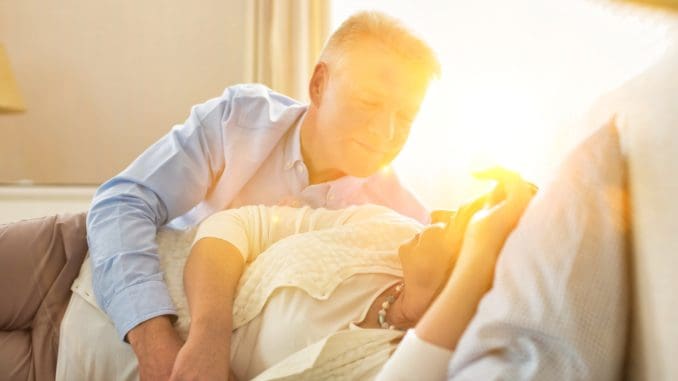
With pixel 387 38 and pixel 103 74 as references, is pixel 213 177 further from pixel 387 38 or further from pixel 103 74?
pixel 103 74

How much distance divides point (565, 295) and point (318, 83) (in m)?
0.83

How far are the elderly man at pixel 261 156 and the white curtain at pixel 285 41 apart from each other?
3.28 ft

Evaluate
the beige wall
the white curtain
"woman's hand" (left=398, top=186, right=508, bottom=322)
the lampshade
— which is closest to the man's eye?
"woman's hand" (left=398, top=186, right=508, bottom=322)

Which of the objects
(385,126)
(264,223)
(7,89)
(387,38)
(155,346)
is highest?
(387,38)

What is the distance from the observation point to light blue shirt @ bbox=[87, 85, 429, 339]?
1.02m

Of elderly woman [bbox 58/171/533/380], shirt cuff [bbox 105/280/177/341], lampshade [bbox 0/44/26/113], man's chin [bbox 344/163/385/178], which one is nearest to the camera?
elderly woman [bbox 58/171/533/380]

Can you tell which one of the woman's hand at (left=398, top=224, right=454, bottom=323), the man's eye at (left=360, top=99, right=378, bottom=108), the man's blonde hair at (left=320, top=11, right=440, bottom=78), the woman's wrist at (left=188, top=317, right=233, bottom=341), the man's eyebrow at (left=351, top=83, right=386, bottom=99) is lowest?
the woman's wrist at (left=188, top=317, right=233, bottom=341)

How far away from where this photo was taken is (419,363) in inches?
22.4

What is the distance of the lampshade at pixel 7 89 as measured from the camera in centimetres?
248

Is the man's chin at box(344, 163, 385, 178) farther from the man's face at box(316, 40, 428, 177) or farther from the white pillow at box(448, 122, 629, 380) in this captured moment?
the white pillow at box(448, 122, 629, 380)

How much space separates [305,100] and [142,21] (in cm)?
92

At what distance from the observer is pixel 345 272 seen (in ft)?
2.58

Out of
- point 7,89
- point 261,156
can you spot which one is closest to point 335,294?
point 261,156

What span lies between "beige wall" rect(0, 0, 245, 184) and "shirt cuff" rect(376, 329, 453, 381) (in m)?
2.26
